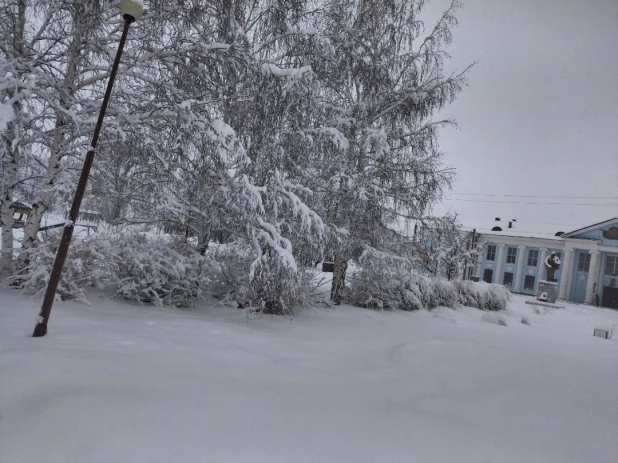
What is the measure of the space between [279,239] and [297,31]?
351 centimetres

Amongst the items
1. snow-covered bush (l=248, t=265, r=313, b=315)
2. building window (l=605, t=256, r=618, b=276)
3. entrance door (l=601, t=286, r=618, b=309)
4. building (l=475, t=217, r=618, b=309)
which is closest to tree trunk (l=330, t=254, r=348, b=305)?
snow-covered bush (l=248, t=265, r=313, b=315)

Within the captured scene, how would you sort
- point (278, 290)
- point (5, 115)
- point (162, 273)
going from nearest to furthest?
1. point (5, 115)
2. point (162, 273)
3. point (278, 290)

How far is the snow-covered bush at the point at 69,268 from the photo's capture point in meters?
6.66

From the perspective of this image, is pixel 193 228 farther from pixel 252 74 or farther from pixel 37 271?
pixel 252 74

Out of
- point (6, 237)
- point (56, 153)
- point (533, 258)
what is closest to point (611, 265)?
point (533, 258)

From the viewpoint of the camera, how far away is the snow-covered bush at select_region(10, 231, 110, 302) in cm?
666

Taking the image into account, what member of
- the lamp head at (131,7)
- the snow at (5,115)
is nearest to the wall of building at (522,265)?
the lamp head at (131,7)

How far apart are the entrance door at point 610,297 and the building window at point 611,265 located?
1.54m

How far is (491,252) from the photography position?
40.8 m

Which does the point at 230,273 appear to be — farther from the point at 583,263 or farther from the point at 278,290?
the point at 583,263

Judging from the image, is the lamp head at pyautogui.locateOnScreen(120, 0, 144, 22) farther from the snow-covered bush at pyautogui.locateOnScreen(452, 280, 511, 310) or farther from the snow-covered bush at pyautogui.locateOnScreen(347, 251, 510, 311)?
the snow-covered bush at pyautogui.locateOnScreen(452, 280, 511, 310)

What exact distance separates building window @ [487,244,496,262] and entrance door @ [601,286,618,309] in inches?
372

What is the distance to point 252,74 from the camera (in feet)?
20.3

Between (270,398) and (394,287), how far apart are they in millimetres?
8940
